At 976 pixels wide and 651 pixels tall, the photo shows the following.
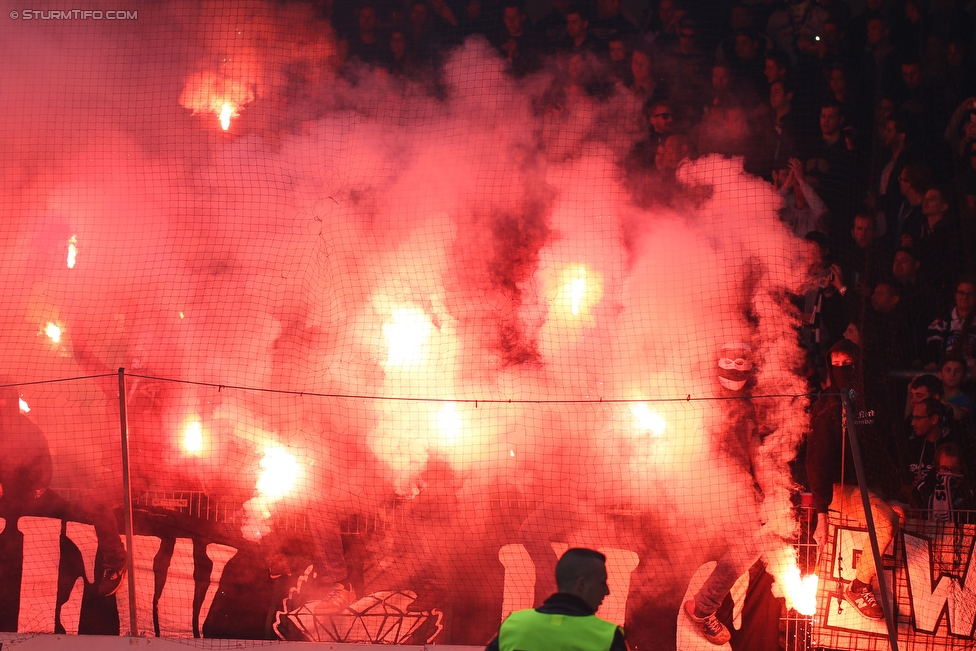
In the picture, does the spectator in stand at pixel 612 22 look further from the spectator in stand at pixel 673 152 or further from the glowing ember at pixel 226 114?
the glowing ember at pixel 226 114

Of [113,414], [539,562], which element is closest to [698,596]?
[539,562]

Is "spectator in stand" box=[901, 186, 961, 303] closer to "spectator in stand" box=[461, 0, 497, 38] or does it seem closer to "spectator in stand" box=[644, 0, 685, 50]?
"spectator in stand" box=[644, 0, 685, 50]

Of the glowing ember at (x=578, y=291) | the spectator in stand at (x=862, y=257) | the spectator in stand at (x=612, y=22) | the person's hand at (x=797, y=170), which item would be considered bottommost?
the glowing ember at (x=578, y=291)

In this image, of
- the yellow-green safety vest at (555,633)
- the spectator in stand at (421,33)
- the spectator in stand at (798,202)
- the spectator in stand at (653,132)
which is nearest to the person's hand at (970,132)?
the spectator in stand at (798,202)

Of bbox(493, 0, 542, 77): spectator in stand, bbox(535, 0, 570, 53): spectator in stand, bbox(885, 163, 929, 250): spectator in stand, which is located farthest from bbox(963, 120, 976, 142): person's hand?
bbox(493, 0, 542, 77): spectator in stand

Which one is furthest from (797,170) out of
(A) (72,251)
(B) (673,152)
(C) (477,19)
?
(A) (72,251)

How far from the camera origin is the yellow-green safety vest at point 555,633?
83.3 inches

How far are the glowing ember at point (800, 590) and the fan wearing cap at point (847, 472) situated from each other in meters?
0.18

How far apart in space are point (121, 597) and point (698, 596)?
3.53 metres

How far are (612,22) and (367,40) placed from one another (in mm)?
1749

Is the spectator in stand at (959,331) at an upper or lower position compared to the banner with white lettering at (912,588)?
upper

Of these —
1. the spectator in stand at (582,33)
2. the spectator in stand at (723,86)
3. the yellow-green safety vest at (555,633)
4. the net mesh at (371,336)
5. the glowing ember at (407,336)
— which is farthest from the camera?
the spectator in stand at (582,33)

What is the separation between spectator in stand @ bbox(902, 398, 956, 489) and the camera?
4887 millimetres

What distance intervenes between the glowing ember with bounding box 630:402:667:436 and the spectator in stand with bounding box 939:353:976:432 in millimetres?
1633
